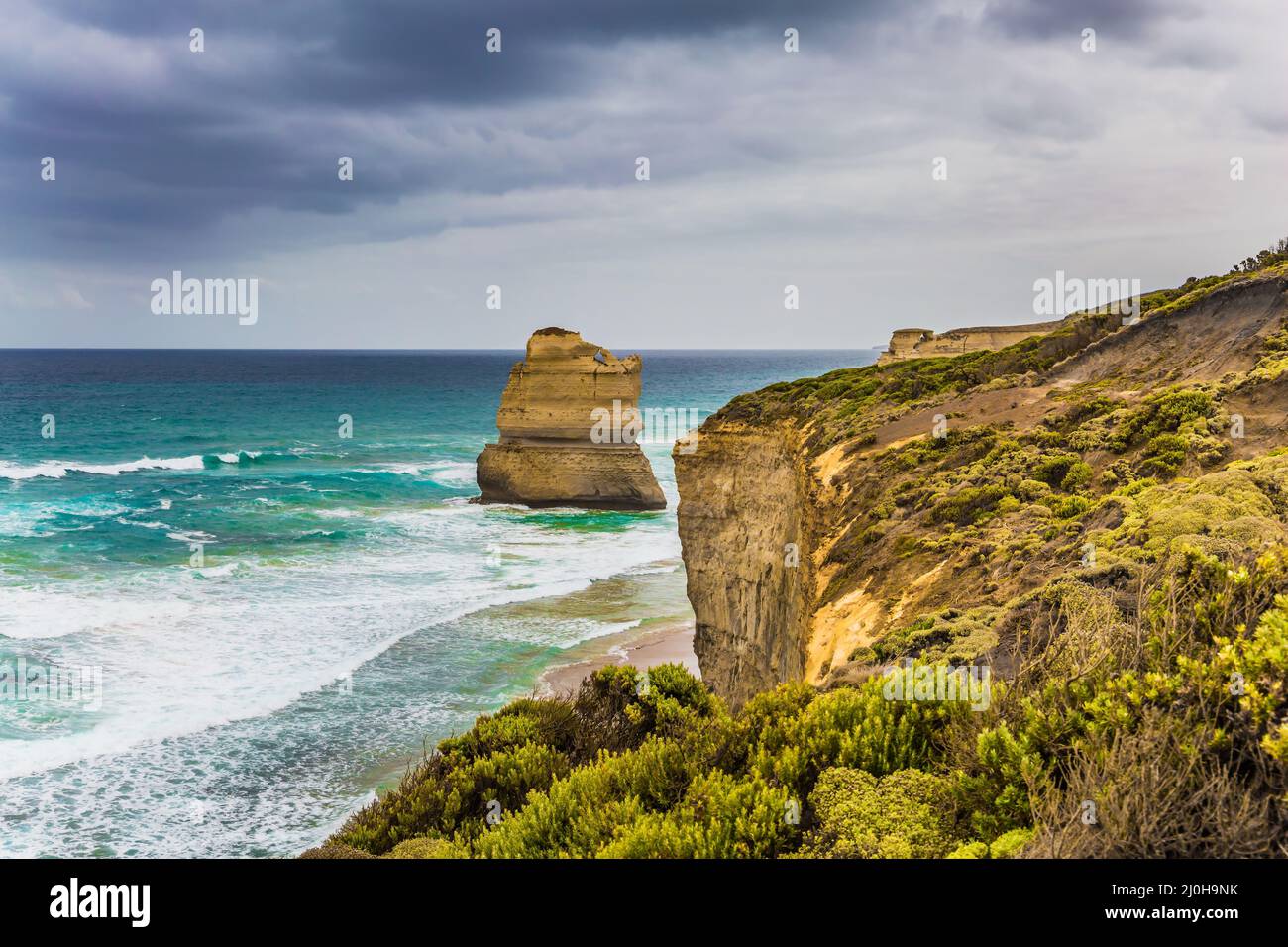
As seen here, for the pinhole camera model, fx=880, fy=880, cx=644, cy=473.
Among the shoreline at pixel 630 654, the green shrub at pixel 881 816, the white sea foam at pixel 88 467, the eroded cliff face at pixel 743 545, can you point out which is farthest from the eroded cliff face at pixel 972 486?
the white sea foam at pixel 88 467

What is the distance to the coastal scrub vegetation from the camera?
4434 mm

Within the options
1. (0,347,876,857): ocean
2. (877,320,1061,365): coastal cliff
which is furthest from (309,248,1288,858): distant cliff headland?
(877,320,1061,365): coastal cliff

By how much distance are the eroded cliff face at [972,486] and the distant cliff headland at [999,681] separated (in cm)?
6

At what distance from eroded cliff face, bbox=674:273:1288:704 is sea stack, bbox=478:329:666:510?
77.3ft

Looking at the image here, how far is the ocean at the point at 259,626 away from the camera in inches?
661

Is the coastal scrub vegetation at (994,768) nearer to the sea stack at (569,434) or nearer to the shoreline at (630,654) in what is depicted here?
the shoreline at (630,654)

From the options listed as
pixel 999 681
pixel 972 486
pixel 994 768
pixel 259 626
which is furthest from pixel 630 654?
pixel 994 768

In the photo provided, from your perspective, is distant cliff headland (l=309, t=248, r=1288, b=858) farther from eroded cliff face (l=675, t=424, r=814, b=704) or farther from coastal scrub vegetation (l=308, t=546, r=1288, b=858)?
eroded cliff face (l=675, t=424, r=814, b=704)

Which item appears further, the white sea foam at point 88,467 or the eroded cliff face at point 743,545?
the white sea foam at point 88,467
